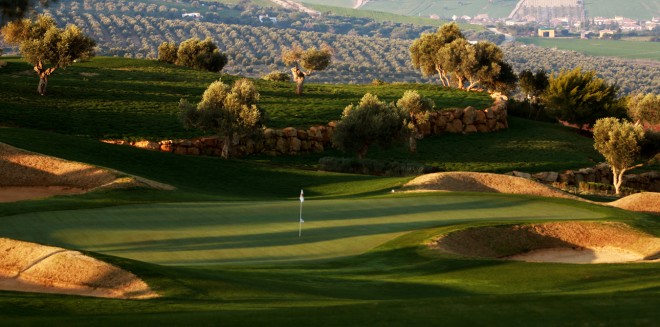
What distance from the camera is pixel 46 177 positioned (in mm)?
43781

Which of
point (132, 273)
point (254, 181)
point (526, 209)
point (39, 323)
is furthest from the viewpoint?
point (254, 181)

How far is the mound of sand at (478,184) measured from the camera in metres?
47.2

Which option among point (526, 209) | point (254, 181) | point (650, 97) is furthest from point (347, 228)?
point (650, 97)

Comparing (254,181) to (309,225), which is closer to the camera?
(309,225)

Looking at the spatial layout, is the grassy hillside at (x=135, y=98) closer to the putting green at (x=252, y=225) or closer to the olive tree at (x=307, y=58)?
the olive tree at (x=307, y=58)

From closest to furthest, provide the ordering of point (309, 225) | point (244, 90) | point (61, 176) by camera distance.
→ point (309, 225) < point (61, 176) < point (244, 90)

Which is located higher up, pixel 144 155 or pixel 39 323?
pixel 39 323

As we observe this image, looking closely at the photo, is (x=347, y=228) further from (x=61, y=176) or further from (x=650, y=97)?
(x=650, y=97)

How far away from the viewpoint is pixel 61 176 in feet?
144

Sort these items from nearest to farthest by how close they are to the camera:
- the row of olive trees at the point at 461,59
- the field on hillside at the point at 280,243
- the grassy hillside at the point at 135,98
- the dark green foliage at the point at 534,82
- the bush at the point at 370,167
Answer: the field on hillside at the point at 280,243 → the bush at the point at 370,167 → the grassy hillside at the point at 135,98 → the row of olive trees at the point at 461,59 → the dark green foliage at the point at 534,82

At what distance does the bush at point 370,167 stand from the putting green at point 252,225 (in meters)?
22.9

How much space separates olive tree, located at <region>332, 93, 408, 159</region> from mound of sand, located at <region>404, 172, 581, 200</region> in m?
17.6

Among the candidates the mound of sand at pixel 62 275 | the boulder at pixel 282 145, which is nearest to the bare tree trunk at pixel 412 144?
the boulder at pixel 282 145

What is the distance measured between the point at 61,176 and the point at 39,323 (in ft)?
102
